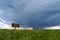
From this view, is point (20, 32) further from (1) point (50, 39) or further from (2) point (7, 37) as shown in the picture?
(1) point (50, 39)

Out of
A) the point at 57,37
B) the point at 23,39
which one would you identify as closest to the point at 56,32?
the point at 57,37

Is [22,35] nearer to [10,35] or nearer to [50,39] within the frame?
[10,35]

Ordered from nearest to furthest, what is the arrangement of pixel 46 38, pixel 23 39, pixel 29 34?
pixel 23 39
pixel 46 38
pixel 29 34

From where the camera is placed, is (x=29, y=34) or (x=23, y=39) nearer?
(x=23, y=39)

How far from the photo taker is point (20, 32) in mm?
31031

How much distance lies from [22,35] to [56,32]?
649 cm

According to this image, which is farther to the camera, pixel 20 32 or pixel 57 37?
pixel 20 32

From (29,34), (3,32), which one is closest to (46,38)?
(29,34)

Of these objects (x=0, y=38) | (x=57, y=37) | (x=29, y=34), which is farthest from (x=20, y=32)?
(x=57, y=37)

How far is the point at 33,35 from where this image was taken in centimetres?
2945

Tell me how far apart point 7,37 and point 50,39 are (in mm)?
6709

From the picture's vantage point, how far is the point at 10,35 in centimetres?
2931

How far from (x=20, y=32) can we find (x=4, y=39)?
4.63 m

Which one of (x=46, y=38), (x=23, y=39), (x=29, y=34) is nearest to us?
(x=23, y=39)
